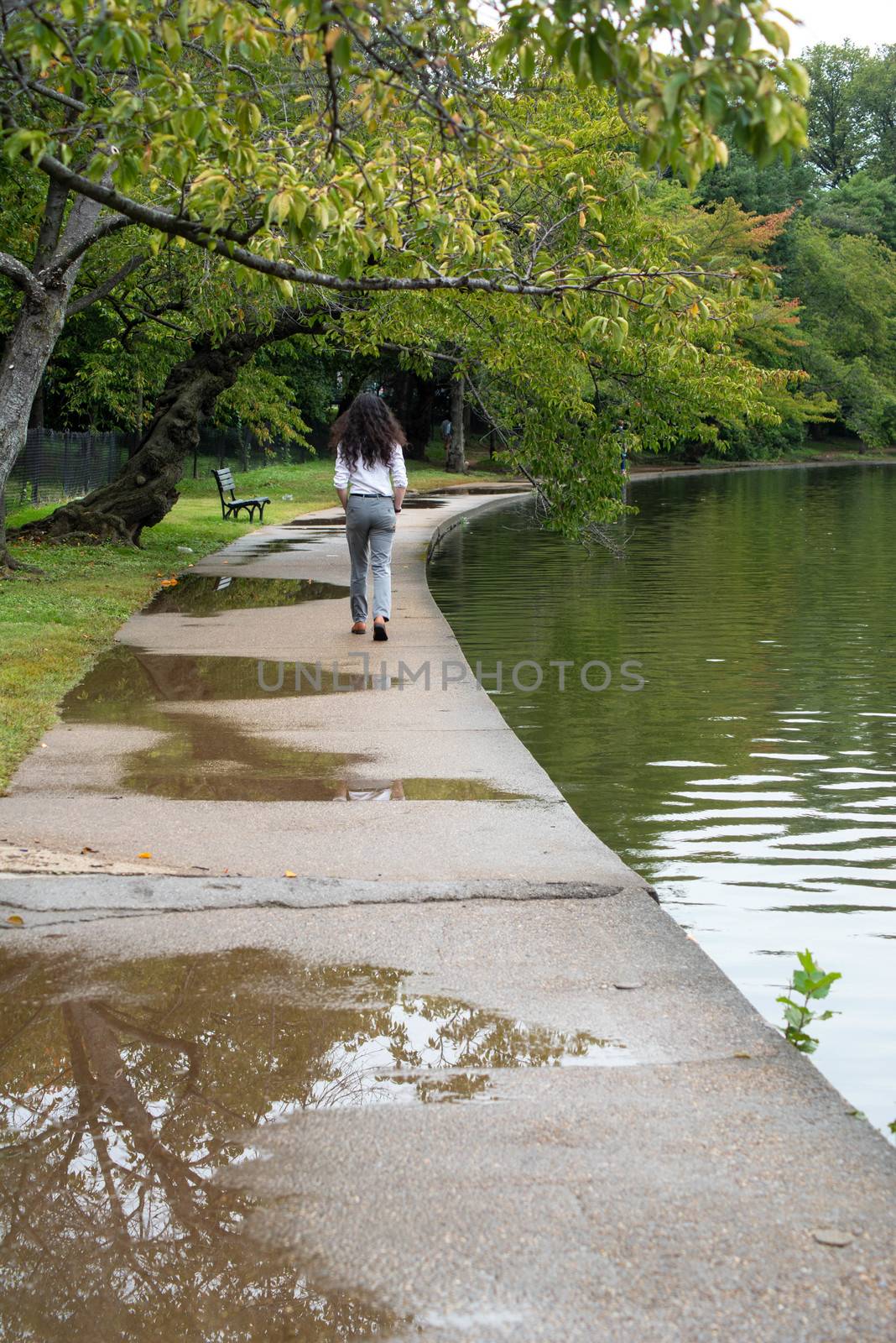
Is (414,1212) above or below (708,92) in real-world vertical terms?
below

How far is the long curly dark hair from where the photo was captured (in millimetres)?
11453

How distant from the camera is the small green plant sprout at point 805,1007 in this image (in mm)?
4504

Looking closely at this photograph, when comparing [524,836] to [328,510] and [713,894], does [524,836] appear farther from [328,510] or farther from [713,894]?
[328,510]

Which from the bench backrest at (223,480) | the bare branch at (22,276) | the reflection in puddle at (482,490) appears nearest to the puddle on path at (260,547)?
the bench backrest at (223,480)

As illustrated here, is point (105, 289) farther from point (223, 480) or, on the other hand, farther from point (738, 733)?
point (738, 733)

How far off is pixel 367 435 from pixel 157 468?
971 cm

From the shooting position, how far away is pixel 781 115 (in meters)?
3.80

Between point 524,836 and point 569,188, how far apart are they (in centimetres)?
427

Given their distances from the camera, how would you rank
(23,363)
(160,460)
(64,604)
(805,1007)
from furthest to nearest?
(160,460) → (23,363) → (64,604) → (805,1007)

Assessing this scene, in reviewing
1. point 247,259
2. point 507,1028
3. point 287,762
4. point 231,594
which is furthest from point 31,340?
point 507,1028

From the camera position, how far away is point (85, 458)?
33.1 m

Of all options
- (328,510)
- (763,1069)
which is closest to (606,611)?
(763,1069)

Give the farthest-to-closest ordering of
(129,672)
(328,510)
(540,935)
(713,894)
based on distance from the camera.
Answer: (328,510), (129,672), (713,894), (540,935)

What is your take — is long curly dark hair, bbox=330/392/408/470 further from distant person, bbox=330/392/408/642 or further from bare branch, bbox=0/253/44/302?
bare branch, bbox=0/253/44/302
